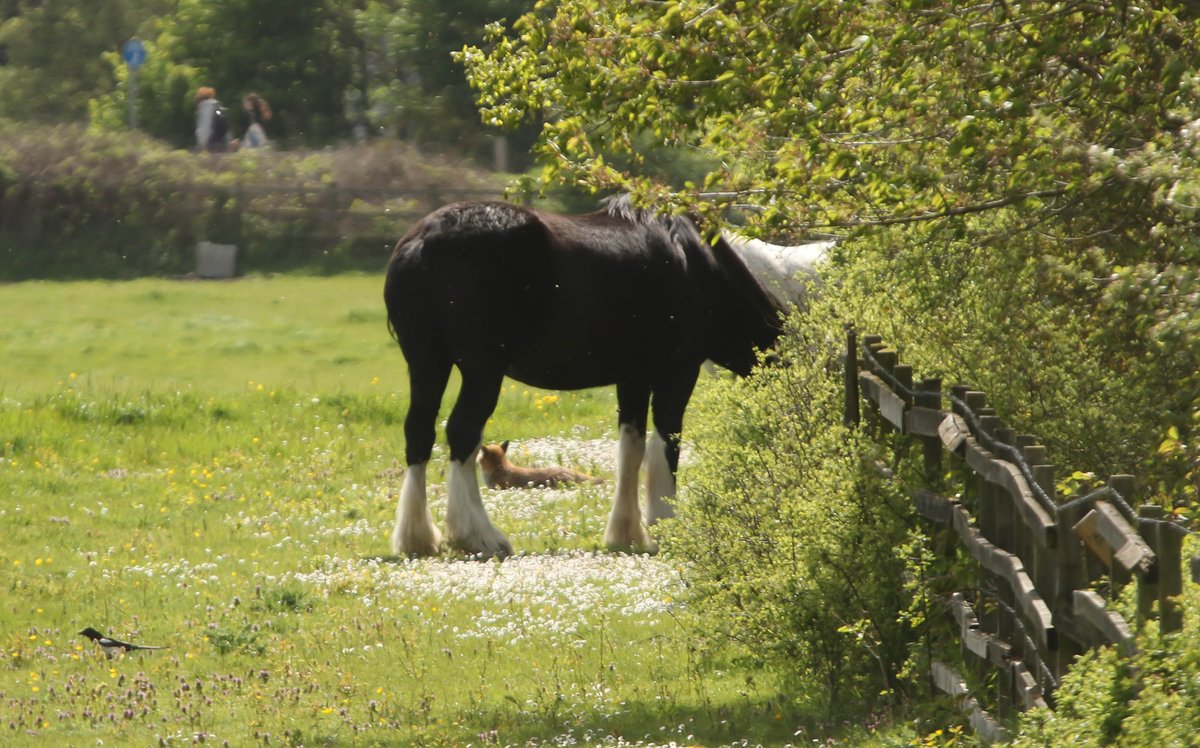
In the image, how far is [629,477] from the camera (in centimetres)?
1355

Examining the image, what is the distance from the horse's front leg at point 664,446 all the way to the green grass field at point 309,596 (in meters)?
0.55

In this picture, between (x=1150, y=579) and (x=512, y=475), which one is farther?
(x=512, y=475)

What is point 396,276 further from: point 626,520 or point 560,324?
point 626,520

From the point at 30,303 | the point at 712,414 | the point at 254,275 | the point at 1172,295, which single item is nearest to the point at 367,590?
the point at 712,414

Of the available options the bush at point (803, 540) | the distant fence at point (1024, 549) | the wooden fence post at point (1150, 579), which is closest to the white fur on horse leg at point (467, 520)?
the bush at point (803, 540)

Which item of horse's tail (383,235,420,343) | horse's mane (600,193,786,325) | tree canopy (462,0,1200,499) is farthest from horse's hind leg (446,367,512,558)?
tree canopy (462,0,1200,499)

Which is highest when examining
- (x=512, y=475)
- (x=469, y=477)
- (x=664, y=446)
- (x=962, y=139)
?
(x=962, y=139)

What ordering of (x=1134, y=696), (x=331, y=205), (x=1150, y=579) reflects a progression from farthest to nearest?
(x=331, y=205)
(x=1134, y=696)
(x=1150, y=579)

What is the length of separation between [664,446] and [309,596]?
336 cm

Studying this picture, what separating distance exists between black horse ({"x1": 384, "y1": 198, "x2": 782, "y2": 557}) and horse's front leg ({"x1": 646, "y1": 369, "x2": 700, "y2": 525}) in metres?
0.01

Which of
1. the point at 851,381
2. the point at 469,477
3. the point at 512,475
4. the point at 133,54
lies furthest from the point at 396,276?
the point at 133,54

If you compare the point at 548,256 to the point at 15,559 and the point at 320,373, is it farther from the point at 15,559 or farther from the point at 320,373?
the point at 320,373

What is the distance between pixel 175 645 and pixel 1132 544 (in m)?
6.45

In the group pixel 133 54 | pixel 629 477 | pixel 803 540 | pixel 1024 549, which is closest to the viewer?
pixel 1024 549
